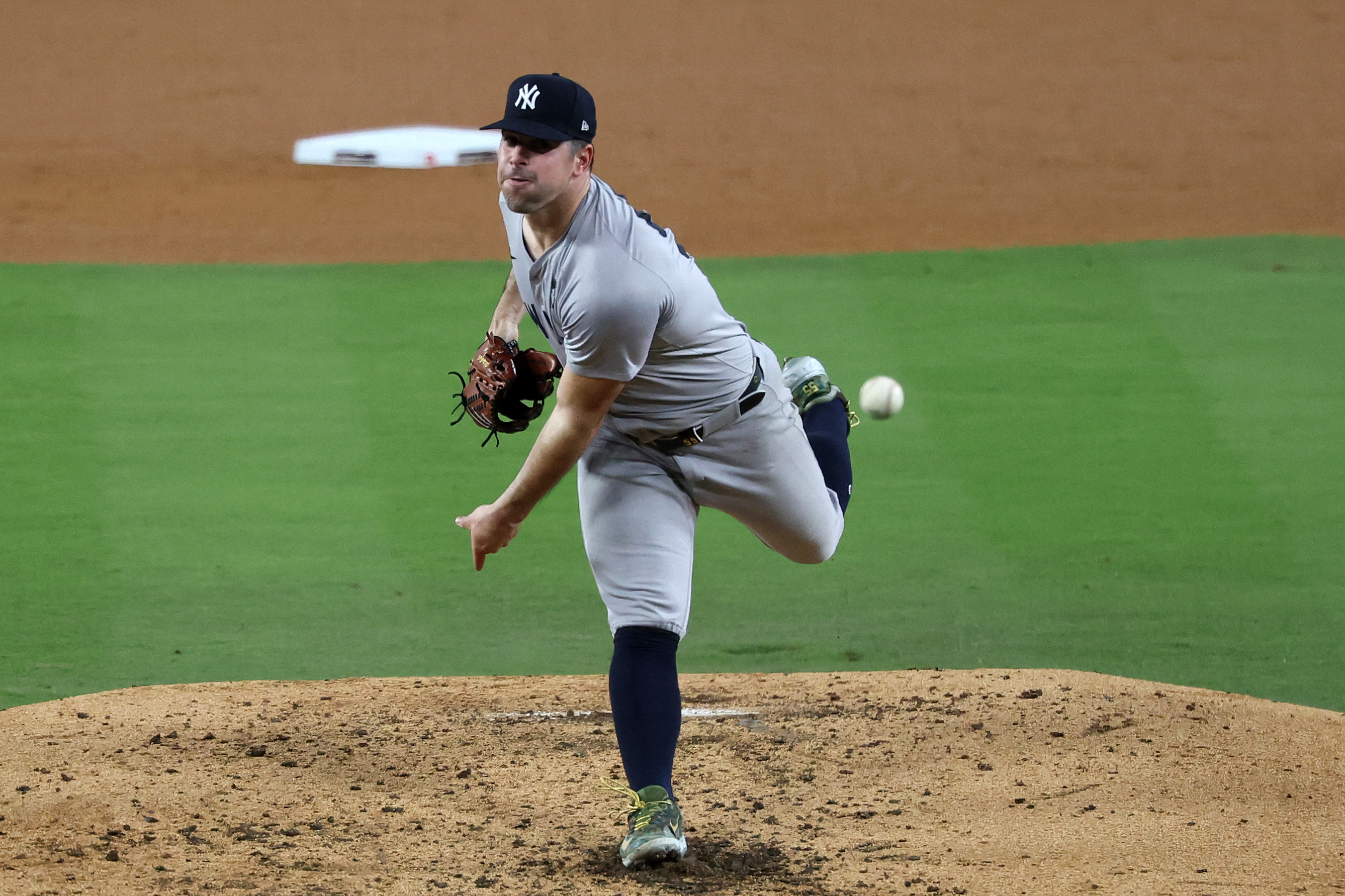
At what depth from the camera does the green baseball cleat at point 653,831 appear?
10.6 ft

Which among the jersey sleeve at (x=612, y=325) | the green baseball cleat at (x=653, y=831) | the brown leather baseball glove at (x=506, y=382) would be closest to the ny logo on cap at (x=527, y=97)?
the jersey sleeve at (x=612, y=325)

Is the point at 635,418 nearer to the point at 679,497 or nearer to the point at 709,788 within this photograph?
the point at 679,497

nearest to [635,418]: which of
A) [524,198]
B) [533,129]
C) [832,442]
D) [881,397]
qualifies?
[524,198]

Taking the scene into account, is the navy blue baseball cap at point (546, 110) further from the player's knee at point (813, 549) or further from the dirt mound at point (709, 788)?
the dirt mound at point (709, 788)

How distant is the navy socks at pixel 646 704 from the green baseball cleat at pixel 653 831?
3 cm

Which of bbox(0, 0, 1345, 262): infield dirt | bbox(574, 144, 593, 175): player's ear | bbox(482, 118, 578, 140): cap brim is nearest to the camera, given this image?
bbox(482, 118, 578, 140): cap brim

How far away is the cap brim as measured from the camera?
2996mm

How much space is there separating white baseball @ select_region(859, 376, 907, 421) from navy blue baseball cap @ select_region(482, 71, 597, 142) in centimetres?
199

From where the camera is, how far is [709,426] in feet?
11.2

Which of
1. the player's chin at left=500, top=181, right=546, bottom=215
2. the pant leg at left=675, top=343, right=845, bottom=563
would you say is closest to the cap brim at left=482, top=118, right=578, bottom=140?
the player's chin at left=500, top=181, right=546, bottom=215

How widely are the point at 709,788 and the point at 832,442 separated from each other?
3.18 feet

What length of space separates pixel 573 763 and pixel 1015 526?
2768mm

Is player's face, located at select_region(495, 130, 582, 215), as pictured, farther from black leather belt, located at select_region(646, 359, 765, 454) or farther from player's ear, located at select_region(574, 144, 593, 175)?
black leather belt, located at select_region(646, 359, 765, 454)

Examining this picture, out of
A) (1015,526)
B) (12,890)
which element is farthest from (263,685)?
(1015,526)
